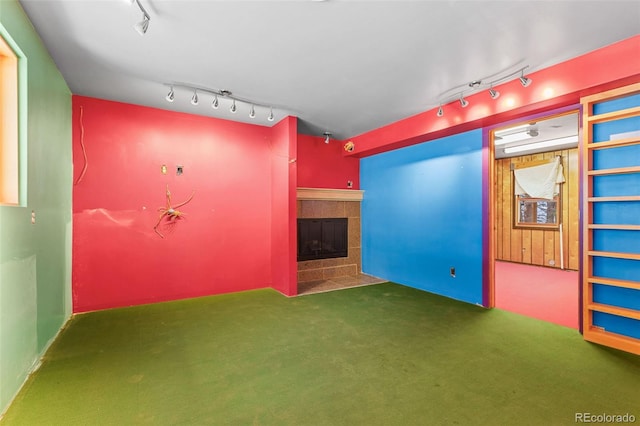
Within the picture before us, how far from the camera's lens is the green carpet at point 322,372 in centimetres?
193

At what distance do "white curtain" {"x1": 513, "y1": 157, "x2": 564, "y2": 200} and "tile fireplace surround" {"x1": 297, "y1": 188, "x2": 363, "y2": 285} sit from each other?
420 cm

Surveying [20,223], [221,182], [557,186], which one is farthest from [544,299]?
[20,223]

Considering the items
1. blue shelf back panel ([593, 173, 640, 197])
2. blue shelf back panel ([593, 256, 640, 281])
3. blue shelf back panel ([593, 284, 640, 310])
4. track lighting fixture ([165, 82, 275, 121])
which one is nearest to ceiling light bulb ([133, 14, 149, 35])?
track lighting fixture ([165, 82, 275, 121])

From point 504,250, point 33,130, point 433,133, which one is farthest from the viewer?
point 504,250

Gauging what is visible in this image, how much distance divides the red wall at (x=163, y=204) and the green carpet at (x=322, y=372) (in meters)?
0.70

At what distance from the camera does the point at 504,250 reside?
25.9ft

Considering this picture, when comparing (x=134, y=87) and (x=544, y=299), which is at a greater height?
(x=134, y=87)

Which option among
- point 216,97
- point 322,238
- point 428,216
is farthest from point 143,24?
point 428,216

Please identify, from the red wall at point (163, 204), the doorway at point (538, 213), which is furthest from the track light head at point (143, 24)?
the doorway at point (538, 213)

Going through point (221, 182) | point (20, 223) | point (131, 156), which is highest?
point (131, 156)

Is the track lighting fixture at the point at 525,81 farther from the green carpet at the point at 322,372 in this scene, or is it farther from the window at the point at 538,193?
the window at the point at 538,193

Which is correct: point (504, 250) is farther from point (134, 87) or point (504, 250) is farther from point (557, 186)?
point (134, 87)

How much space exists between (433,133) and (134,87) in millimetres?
4072

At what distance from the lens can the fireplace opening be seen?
5.64m
